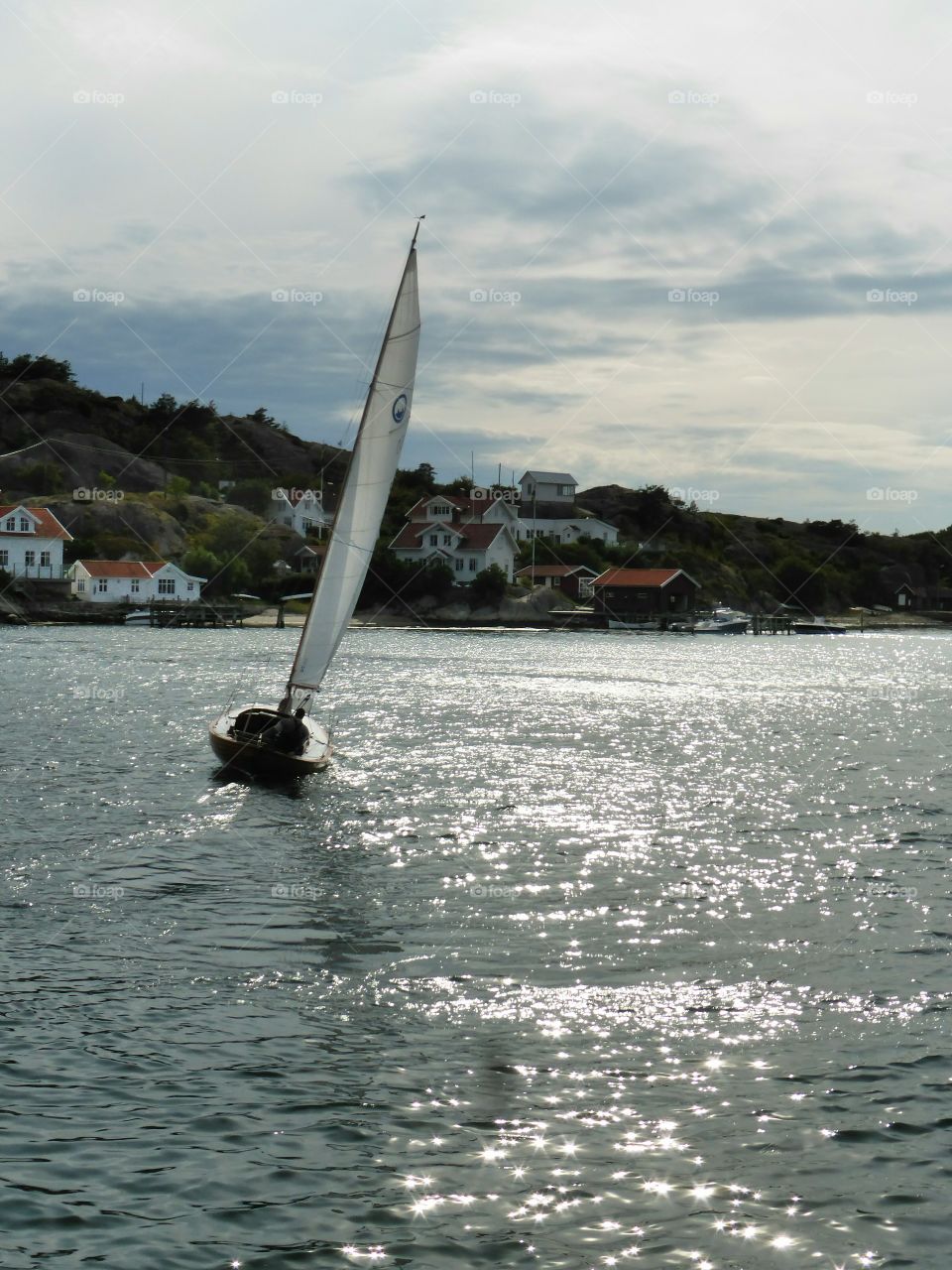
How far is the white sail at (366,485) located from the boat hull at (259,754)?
2021mm

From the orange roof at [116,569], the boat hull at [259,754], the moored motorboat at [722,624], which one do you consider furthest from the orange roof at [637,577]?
the boat hull at [259,754]

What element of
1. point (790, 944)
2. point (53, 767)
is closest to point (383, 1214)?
point (790, 944)

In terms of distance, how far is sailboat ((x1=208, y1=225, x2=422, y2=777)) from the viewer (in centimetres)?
3469

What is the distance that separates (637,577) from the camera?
18750 centimetres

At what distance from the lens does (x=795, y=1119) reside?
546 inches

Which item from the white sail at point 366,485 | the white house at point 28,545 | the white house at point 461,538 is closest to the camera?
the white sail at point 366,485

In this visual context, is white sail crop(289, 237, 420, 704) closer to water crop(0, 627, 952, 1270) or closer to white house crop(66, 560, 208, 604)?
water crop(0, 627, 952, 1270)

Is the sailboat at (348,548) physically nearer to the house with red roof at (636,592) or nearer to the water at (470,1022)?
the water at (470,1022)

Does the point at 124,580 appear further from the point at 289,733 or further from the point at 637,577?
the point at 289,733

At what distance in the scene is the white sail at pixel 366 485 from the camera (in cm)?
3462

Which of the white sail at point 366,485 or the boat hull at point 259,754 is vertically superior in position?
the white sail at point 366,485

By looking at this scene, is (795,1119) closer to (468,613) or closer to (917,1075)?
(917,1075)

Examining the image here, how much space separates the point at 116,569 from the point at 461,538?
4978 cm

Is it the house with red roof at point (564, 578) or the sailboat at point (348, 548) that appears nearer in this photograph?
the sailboat at point (348, 548)
